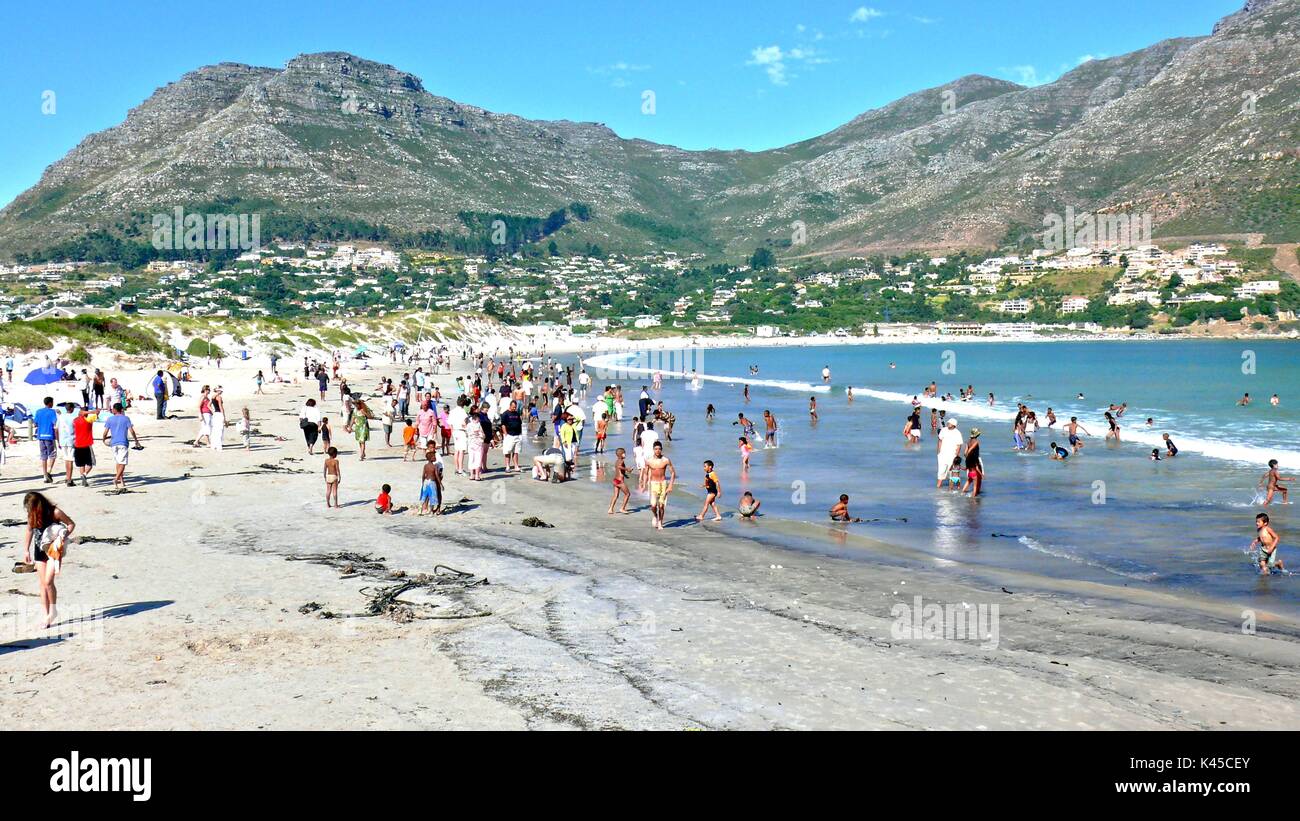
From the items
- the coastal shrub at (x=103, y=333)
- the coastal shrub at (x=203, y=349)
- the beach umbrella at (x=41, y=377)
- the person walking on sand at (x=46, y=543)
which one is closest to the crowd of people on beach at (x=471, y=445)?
the person walking on sand at (x=46, y=543)

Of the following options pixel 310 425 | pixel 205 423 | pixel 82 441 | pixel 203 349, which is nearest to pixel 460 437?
pixel 310 425

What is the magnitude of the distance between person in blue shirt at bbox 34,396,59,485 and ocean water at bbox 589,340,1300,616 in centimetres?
1355

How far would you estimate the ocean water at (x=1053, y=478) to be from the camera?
15062 millimetres

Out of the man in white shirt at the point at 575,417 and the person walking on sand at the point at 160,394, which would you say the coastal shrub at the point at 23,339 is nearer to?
the person walking on sand at the point at 160,394

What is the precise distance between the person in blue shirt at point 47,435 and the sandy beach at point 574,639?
216cm

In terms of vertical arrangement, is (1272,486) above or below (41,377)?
below

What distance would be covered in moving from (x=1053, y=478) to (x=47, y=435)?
2274cm

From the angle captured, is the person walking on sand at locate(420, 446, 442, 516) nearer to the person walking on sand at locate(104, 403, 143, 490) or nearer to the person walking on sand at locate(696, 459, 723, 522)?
the person walking on sand at locate(696, 459, 723, 522)

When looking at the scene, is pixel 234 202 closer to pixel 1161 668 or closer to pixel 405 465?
pixel 405 465

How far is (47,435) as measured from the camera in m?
18.3

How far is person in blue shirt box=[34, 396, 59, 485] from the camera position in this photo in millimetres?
18016

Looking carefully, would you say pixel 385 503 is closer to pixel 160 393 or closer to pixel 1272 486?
pixel 1272 486

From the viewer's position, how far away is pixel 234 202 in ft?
621
